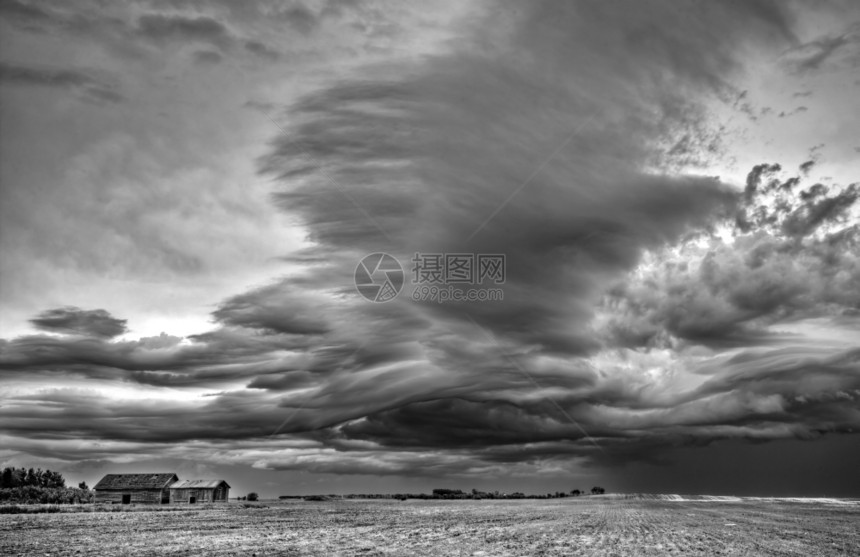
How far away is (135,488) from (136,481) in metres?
1.78

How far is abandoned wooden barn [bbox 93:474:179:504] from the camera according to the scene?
12088 centimetres

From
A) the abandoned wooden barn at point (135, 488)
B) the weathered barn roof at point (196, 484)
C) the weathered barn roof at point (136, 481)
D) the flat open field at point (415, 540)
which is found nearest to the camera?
the flat open field at point (415, 540)

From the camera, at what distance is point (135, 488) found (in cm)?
12262

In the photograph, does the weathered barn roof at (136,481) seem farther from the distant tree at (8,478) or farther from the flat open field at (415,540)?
the distant tree at (8,478)

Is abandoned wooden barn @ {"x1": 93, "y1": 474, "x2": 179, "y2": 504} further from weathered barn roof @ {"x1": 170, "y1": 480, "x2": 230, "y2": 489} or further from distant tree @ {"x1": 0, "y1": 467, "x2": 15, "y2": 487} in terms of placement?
distant tree @ {"x1": 0, "y1": 467, "x2": 15, "y2": 487}

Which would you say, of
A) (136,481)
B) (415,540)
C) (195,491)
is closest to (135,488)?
(136,481)

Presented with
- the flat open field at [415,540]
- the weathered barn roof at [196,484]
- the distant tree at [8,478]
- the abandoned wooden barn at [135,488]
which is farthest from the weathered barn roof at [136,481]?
the distant tree at [8,478]

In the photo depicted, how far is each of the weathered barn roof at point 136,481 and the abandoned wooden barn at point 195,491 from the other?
6.47 feet


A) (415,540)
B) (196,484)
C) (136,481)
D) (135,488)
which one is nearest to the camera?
(415,540)

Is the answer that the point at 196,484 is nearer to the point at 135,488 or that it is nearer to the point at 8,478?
the point at 135,488

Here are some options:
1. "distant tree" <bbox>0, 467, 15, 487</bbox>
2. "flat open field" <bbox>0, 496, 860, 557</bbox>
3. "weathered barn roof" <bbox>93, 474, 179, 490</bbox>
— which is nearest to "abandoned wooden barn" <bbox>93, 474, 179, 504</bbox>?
"weathered barn roof" <bbox>93, 474, 179, 490</bbox>

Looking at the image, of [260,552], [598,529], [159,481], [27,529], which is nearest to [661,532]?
[598,529]

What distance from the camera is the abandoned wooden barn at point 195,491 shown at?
123938 millimetres

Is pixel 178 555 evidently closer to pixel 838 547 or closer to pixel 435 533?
pixel 435 533
